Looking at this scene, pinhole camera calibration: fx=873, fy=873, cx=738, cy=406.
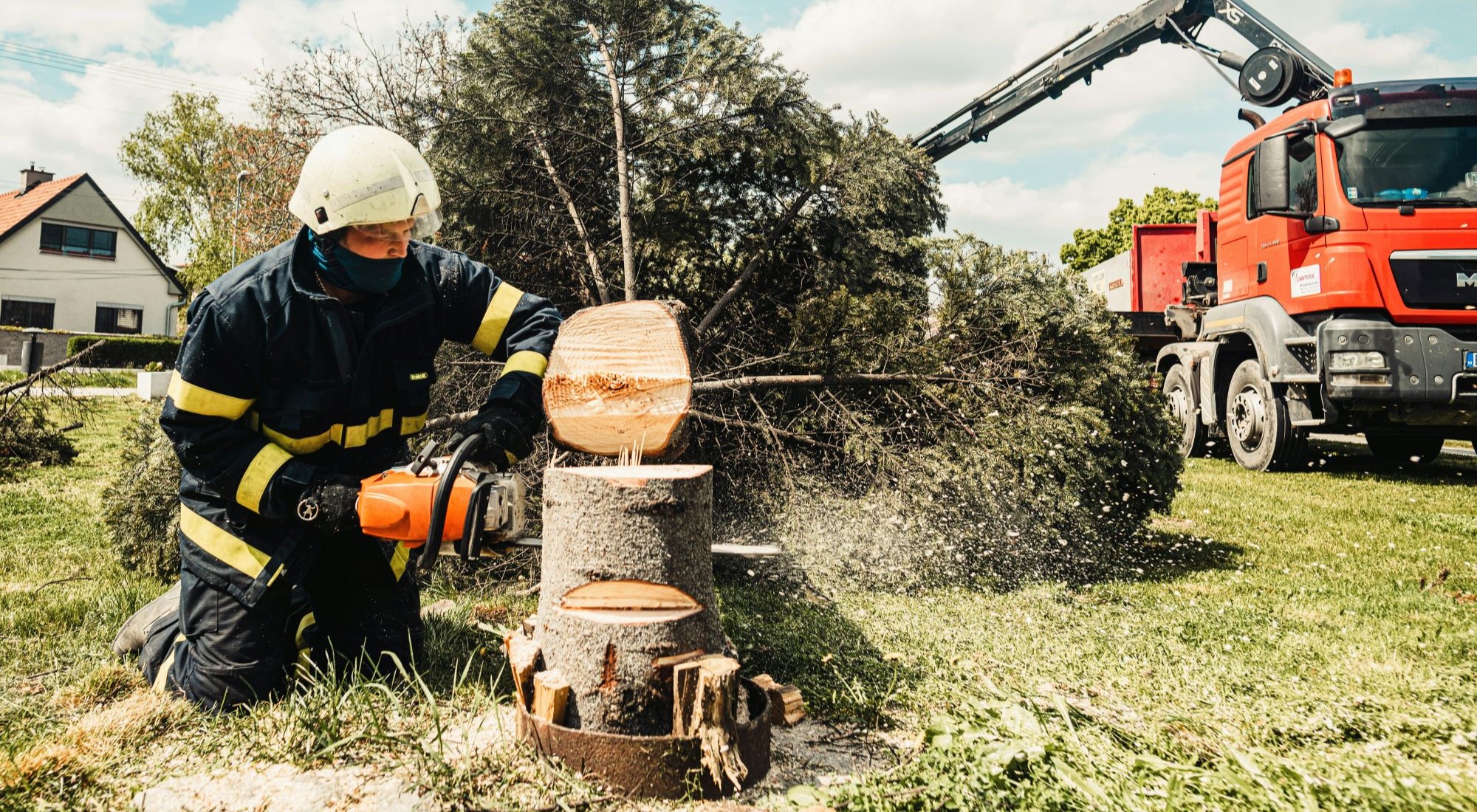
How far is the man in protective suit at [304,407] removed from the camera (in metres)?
2.68

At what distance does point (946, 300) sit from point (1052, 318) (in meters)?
0.54

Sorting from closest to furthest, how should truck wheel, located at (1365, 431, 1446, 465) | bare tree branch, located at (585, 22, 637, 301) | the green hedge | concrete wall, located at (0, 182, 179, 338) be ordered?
bare tree branch, located at (585, 22, 637, 301) < truck wheel, located at (1365, 431, 1446, 465) < the green hedge < concrete wall, located at (0, 182, 179, 338)

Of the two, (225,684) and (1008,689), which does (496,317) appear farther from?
(1008,689)

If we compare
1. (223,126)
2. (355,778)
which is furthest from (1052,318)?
(223,126)

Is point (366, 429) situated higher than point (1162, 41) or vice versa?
point (1162, 41)

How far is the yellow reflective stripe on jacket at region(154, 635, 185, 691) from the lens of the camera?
2.82m

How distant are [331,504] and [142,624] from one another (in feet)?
3.65

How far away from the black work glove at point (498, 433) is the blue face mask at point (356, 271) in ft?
1.76

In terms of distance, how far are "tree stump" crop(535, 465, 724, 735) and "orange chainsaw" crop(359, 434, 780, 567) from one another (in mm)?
200

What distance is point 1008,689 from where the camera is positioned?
265 centimetres

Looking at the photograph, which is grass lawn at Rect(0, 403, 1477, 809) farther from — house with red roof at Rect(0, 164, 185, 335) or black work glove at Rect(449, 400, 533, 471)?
house with red roof at Rect(0, 164, 185, 335)

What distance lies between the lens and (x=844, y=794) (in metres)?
1.97

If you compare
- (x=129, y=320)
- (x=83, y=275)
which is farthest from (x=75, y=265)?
(x=129, y=320)

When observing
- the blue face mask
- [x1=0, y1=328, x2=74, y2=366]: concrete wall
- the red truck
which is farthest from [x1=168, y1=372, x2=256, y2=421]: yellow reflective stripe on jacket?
[x1=0, y1=328, x2=74, y2=366]: concrete wall
